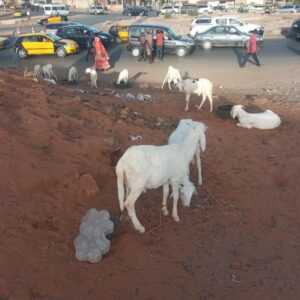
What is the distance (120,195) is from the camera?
20.9ft

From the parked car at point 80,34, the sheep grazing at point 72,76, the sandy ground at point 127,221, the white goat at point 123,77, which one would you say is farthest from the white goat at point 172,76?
the parked car at point 80,34

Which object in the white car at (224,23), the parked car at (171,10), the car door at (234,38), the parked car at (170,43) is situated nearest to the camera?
the parked car at (170,43)

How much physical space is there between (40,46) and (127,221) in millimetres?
21451

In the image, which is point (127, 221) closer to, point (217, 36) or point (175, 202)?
point (175, 202)

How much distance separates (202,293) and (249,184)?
3486 millimetres

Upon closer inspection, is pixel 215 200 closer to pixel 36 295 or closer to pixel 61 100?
pixel 36 295

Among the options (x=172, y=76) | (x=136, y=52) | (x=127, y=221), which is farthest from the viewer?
(x=136, y=52)

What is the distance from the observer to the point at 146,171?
20.3ft

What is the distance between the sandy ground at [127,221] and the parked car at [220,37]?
1862 centimetres

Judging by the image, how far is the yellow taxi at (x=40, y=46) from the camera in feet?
85.1

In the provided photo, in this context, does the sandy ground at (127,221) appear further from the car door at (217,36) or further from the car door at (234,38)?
the car door at (217,36)

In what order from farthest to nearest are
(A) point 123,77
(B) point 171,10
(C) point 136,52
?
(B) point 171,10, (C) point 136,52, (A) point 123,77

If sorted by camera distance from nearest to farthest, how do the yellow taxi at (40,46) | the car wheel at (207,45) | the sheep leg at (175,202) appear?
the sheep leg at (175,202), the yellow taxi at (40,46), the car wheel at (207,45)

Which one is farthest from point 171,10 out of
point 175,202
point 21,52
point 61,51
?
point 175,202
